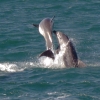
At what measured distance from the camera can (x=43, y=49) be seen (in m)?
32.5

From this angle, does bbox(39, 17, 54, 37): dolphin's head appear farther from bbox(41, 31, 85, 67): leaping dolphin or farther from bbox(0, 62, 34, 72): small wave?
bbox(0, 62, 34, 72): small wave

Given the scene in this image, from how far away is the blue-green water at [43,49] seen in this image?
25.1 meters

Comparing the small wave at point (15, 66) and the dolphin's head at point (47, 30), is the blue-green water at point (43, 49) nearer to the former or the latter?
the small wave at point (15, 66)

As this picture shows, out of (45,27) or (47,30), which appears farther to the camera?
(45,27)

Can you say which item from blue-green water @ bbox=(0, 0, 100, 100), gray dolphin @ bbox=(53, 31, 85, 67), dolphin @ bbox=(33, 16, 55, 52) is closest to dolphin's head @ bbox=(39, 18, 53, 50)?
dolphin @ bbox=(33, 16, 55, 52)

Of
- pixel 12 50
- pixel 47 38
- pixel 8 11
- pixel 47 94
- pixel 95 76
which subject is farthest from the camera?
pixel 8 11

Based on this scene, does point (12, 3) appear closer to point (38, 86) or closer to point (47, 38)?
point (47, 38)

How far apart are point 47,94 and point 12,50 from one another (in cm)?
808

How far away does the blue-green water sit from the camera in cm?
2514

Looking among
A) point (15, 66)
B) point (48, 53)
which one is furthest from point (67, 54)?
point (15, 66)

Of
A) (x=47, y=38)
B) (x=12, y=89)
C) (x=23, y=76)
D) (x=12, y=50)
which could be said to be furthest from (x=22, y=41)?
(x=12, y=89)

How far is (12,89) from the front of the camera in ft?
83.2

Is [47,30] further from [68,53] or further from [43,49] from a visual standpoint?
[68,53]

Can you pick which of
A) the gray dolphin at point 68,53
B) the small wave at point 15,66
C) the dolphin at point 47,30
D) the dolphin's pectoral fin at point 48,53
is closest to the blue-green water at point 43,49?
the small wave at point 15,66
